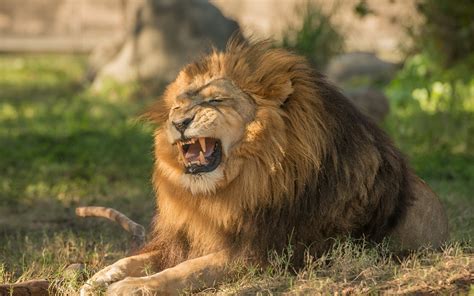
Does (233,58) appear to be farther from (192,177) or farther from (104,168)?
(104,168)

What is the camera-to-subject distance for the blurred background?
283 inches

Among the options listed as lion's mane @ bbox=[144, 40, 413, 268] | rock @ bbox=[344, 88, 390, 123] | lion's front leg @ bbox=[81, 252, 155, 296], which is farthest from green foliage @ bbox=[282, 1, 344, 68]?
lion's front leg @ bbox=[81, 252, 155, 296]

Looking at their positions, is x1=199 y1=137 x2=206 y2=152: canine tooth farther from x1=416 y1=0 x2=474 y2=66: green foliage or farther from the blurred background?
x1=416 y1=0 x2=474 y2=66: green foliage

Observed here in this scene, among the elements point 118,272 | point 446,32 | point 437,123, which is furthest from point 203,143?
point 446,32

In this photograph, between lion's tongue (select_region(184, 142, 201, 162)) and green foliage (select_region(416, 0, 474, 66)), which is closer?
lion's tongue (select_region(184, 142, 201, 162))

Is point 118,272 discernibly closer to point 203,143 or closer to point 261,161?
point 203,143

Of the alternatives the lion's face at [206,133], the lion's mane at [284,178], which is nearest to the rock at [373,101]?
the lion's mane at [284,178]

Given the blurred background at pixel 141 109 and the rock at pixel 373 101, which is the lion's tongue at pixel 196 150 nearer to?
the blurred background at pixel 141 109

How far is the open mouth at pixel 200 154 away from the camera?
482 centimetres

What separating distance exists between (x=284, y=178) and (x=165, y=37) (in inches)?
402

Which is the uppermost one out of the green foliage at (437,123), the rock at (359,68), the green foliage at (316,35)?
the green foliage at (316,35)

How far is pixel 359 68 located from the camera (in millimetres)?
16125

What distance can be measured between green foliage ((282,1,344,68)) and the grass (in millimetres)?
1146

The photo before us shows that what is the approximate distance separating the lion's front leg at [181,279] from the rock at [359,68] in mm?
10442
